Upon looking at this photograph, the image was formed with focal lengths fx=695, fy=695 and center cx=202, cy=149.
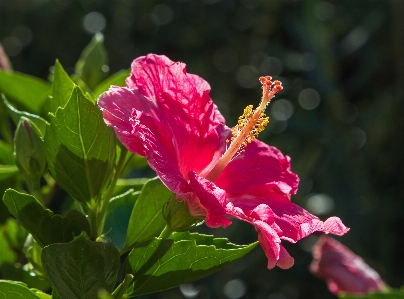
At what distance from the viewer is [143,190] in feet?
3.22

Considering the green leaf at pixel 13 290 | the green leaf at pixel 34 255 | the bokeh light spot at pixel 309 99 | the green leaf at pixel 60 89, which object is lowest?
the bokeh light spot at pixel 309 99

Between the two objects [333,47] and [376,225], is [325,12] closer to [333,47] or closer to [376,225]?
[333,47]

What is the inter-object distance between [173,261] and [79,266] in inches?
4.6

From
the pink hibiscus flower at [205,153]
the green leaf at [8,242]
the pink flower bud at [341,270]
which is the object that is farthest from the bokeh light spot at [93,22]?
the pink hibiscus flower at [205,153]

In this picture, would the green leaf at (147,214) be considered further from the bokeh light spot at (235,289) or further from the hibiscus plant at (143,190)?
the bokeh light spot at (235,289)

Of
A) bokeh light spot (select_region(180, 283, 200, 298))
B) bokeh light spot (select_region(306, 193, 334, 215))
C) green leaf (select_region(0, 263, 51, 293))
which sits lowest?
bokeh light spot (select_region(180, 283, 200, 298))

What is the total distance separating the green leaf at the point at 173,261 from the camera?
83cm

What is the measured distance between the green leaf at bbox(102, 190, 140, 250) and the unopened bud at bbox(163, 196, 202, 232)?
16 cm

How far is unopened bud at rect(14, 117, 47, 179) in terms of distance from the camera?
95cm

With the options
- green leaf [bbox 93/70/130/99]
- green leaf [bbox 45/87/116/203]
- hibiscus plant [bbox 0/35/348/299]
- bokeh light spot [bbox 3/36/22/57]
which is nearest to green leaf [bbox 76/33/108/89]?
green leaf [bbox 93/70/130/99]

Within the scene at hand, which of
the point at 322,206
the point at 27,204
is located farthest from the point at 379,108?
the point at 27,204

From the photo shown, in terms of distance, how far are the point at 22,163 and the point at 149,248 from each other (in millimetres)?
237

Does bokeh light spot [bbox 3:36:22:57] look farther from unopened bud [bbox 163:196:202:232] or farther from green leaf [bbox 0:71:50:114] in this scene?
unopened bud [bbox 163:196:202:232]

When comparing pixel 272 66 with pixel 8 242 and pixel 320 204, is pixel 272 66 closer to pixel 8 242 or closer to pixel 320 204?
pixel 320 204
